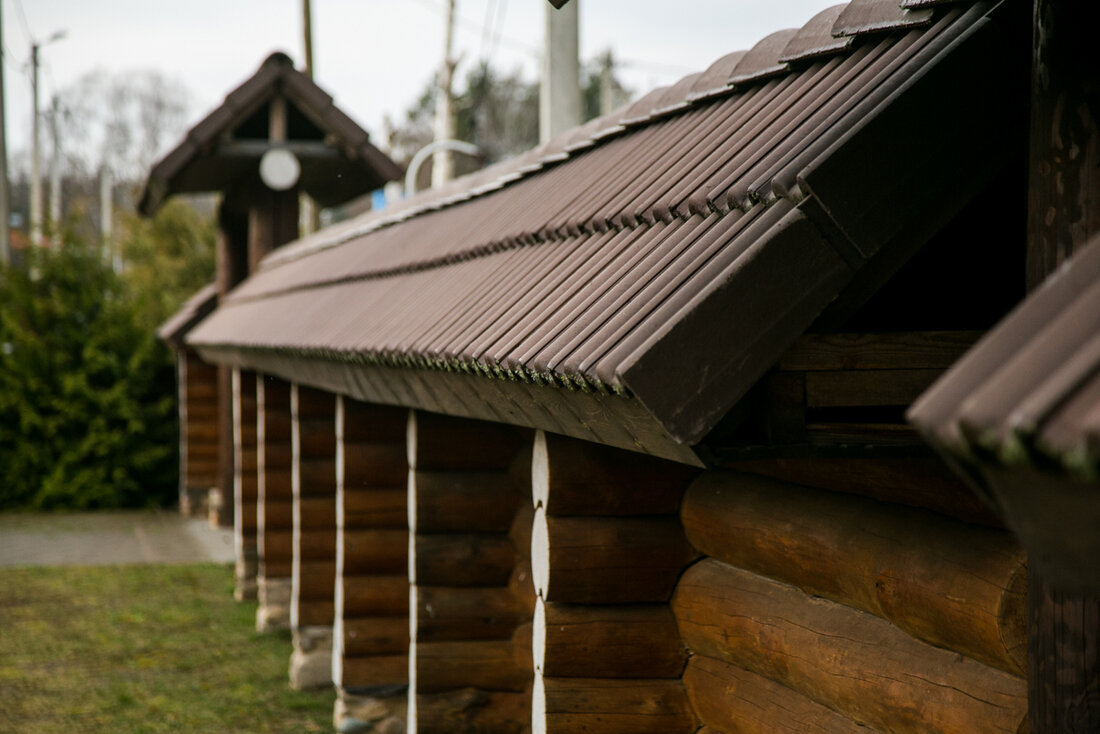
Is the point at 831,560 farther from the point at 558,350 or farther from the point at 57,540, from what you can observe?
the point at 57,540

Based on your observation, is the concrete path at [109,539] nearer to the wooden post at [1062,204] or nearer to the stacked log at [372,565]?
the stacked log at [372,565]

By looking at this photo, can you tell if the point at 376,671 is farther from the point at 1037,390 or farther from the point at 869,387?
the point at 1037,390

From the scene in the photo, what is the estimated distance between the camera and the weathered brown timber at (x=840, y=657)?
2363 mm

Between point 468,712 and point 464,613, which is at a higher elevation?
point 464,613

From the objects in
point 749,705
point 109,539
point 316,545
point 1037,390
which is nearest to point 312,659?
point 316,545

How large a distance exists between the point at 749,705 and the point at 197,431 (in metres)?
14.1

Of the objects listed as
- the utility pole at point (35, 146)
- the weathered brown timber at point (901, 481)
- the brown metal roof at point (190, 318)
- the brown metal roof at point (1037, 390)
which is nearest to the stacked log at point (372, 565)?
the weathered brown timber at point (901, 481)

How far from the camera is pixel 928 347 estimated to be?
7.97ft

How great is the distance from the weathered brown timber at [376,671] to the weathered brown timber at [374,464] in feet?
3.50

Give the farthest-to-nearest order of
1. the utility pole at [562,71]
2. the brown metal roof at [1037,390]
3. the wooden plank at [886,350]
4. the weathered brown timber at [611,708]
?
the utility pole at [562,71]
the weathered brown timber at [611,708]
the wooden plank at [886,350]
the brown metal roof at [1037,390]

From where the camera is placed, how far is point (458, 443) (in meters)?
5.14

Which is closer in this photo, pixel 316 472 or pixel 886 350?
pixel 886 350

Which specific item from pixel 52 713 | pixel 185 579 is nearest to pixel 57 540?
pixel 185 579

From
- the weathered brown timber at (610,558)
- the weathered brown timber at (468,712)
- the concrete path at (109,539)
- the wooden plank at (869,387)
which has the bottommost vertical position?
the concrete path at (109,539)
